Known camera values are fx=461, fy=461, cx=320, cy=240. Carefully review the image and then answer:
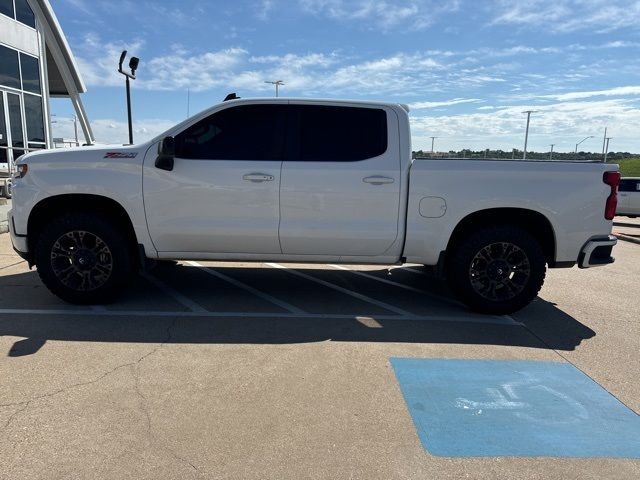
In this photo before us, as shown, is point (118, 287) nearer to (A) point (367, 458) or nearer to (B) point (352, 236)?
(B) point (352, 236)

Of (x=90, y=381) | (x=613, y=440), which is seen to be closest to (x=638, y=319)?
(x=613, y=440)

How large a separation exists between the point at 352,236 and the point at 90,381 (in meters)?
2.65

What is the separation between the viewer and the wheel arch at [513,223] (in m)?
4.79

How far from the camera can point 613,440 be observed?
278cm

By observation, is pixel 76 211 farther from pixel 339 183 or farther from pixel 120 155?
pixel 339 183

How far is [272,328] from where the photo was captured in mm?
4410

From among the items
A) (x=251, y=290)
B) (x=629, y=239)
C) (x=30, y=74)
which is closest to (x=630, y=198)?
(x=629, y=239)

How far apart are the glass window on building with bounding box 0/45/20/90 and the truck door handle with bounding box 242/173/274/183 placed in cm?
1637

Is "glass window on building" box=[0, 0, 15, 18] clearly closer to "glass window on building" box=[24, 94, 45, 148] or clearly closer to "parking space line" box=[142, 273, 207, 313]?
"glass window on building" box=[24, 94, 45, 148]

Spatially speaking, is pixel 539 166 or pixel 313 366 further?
pixel 539 166

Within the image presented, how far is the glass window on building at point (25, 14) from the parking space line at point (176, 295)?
56.3 ft

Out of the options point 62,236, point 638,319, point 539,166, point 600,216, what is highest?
point 539,166

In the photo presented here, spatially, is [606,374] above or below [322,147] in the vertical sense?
below

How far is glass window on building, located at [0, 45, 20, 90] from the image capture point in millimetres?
16344
